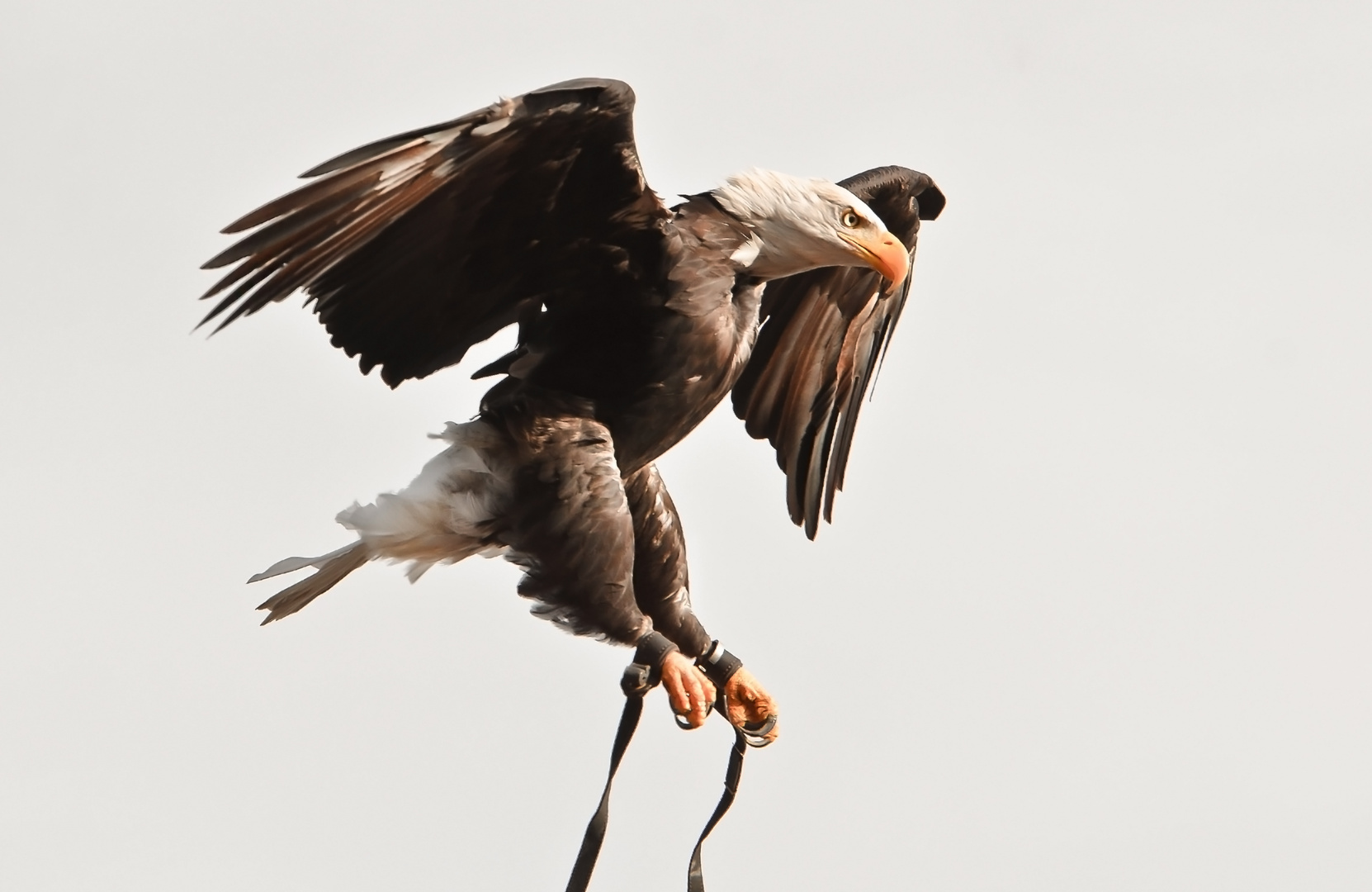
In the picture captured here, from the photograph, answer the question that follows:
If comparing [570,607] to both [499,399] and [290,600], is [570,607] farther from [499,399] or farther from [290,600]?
[290,600]

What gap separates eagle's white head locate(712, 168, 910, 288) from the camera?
12.7 feet

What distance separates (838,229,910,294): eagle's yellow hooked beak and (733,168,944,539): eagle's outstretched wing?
594mm

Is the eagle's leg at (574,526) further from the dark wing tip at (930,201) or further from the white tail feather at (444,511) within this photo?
the dark wing tip at (930,201)

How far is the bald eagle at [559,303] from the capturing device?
3.45 m

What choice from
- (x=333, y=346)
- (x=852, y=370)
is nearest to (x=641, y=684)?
(x=333, y=346)

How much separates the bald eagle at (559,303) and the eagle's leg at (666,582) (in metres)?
0.01

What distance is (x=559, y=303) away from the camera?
3844mm

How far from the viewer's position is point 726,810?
13.2 ft

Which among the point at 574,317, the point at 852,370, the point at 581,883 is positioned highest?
the point at 852,370

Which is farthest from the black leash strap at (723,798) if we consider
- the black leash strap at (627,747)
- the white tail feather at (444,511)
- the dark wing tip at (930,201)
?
the dark wing tip at (930,201)

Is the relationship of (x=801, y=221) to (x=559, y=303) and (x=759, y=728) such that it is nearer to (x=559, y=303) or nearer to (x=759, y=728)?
(x=559, y=303)

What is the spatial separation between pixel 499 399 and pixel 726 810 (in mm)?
1103

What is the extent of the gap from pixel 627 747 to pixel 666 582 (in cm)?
46

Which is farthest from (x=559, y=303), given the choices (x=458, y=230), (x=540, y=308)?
(x=458, y=230)
